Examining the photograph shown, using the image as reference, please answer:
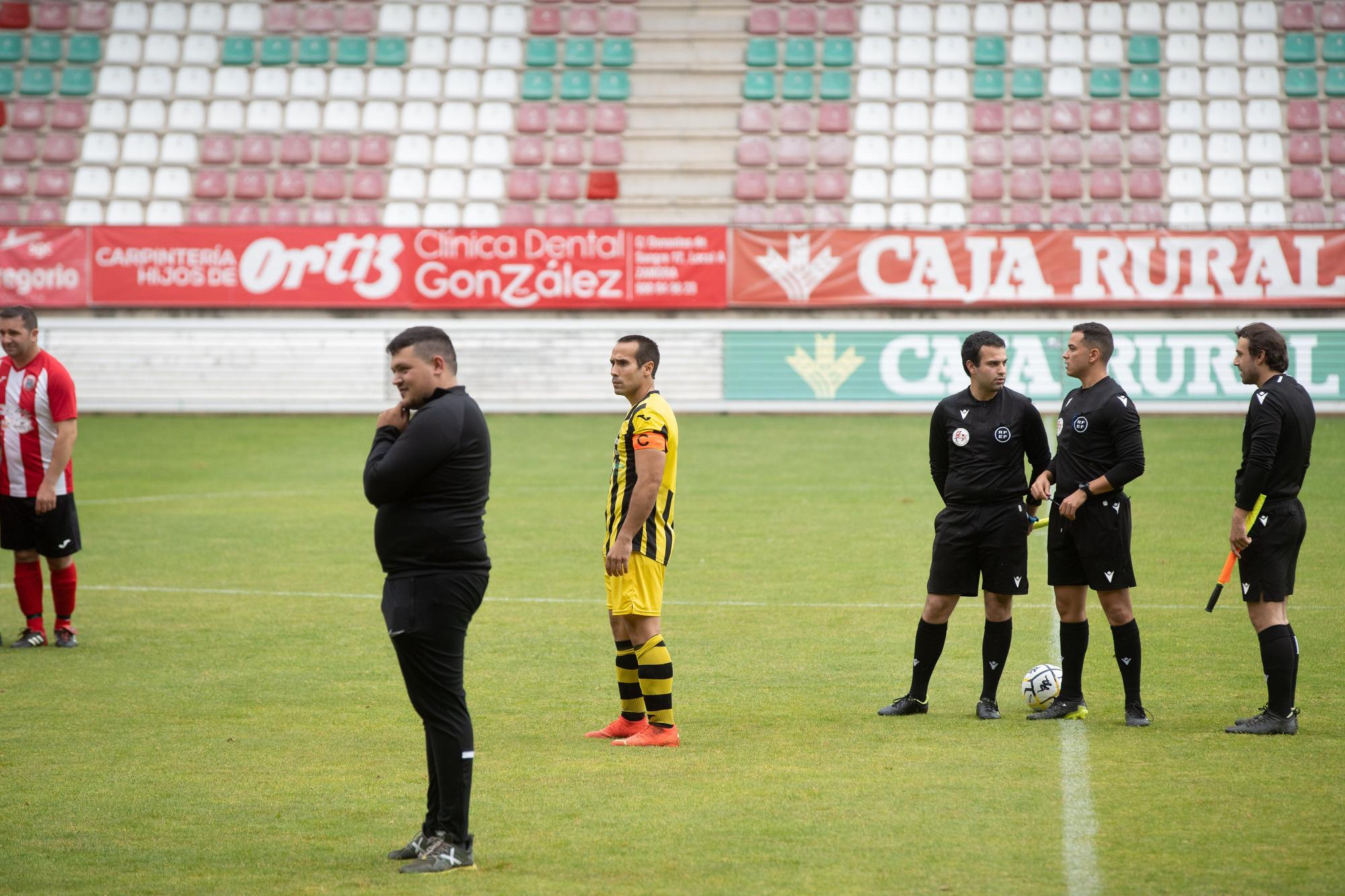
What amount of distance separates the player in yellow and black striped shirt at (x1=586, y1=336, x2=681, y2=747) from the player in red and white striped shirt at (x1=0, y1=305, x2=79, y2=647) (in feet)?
14.9

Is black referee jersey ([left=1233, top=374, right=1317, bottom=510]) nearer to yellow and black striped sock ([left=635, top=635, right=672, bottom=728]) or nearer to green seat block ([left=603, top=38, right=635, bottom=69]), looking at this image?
yellow and black striped sock ([left=635, top=635, right=672, bottom=728])

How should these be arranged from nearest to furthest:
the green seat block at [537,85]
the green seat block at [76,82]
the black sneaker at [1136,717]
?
1. the black sneaker at [1136,717]
2. the green seat block at [537,85]
3. the green seat block at [76,82]

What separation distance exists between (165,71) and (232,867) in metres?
31.6

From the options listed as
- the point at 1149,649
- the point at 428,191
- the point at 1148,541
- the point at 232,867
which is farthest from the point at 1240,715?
the point at 428,191

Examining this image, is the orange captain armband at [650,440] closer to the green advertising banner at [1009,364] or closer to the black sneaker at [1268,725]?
the black sneaker at [1268,725]

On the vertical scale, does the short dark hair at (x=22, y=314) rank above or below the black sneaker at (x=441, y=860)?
above

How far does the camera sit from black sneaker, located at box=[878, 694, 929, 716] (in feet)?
26.8

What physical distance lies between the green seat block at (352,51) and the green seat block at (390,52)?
0.25 m

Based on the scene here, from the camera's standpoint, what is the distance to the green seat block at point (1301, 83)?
31.2 m

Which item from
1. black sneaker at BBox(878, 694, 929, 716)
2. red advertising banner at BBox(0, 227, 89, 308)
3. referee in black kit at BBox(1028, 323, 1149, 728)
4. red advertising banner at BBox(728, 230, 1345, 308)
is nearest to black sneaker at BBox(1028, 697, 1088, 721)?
referee in black kit at BBox(1028, 323, 1149, 728)

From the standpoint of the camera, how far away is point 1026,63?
106ft

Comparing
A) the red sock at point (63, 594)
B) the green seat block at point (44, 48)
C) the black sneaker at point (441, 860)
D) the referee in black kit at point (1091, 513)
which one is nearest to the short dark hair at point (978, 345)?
the referee in black kit at point (1091, 513)

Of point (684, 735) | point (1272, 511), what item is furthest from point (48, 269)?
point (1272, 511)

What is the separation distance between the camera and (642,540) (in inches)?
299
